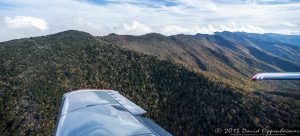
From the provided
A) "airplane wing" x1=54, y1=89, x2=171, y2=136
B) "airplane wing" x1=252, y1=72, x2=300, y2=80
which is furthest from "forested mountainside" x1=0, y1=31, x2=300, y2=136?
"airplane wing" x1=54, y1=89, x2=171, y2=136

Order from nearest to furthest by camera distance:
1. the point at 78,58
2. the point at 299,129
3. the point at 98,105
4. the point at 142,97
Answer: the point at 98,105
the point at 299,129
the point at 142,97
the point at 78,58

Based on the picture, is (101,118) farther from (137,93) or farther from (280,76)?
(137,93)

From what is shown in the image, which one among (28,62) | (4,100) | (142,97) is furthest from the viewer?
(28,62)

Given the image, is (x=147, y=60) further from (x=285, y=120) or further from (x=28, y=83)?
(x=285, y=120)

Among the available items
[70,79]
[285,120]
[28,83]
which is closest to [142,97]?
[70,79]

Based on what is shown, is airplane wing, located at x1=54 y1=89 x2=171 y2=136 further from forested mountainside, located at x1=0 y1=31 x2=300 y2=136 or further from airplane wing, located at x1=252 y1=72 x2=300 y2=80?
forested mountainside, located at x1=0 y1=31 x2=300 y2=136
